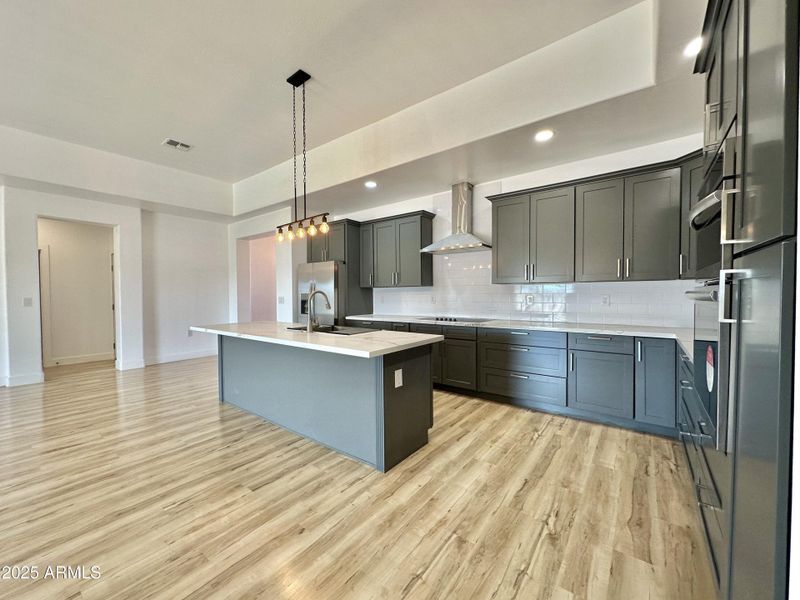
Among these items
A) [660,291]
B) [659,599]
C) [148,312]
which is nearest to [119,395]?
[148,312]

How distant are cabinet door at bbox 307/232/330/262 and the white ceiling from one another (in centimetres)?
194

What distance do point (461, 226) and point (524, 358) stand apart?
6.09ft

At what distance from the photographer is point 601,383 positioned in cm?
306

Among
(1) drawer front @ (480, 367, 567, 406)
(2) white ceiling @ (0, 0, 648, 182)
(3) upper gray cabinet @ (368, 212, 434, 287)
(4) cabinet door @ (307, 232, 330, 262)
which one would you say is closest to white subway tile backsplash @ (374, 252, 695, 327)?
(3) upper gray cabinet @ (368, 212, 434, 287)

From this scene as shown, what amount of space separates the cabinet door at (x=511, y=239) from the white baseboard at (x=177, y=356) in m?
5.83

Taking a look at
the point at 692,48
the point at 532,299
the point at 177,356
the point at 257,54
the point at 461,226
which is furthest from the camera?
the point at 177,356

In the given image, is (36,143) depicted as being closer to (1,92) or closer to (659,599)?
(1,92)

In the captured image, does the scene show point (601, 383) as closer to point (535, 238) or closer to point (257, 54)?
point (535, 238)

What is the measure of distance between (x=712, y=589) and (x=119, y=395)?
543 cm

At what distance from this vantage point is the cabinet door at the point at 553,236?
3455mm

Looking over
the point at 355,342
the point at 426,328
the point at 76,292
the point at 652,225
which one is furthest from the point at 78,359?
the point at 652,225

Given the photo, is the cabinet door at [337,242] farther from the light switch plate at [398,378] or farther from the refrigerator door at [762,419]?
the refrigerator door at [762,419]

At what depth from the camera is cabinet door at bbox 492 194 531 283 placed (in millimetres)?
3750

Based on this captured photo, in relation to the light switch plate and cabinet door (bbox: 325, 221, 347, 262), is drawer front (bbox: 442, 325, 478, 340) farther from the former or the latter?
cabinet door (bbox: 325, 221, 347, 262)
